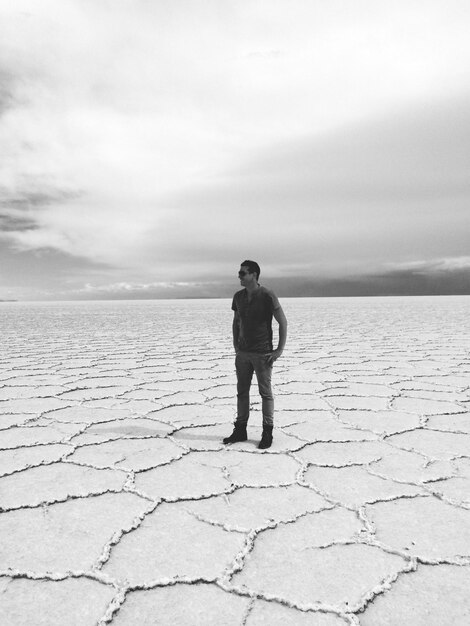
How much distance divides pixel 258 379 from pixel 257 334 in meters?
0.19

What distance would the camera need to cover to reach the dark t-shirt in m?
1.91

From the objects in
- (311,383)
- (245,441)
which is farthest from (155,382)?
(245,441)

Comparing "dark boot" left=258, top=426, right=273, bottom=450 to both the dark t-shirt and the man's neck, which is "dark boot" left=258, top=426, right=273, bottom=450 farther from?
the man's neck

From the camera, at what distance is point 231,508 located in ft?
4.77

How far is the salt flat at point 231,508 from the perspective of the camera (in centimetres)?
103

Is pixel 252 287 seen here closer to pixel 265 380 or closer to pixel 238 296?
pixel 238 296

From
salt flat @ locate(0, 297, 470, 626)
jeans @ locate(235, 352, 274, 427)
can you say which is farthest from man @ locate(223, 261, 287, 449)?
salt flat @ locate(0, 297, 470, 626)

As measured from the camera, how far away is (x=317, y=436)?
2146mm

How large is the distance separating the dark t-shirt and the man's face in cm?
5

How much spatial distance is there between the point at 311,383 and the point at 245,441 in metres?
1.35

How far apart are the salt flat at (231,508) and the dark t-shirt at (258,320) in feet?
1.37

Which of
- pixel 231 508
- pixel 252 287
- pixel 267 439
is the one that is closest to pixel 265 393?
pixel 267 439

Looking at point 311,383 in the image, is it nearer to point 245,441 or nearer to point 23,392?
point 245,441

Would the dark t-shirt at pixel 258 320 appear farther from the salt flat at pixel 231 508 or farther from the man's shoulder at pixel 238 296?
the salt flat at pixel 231 508
